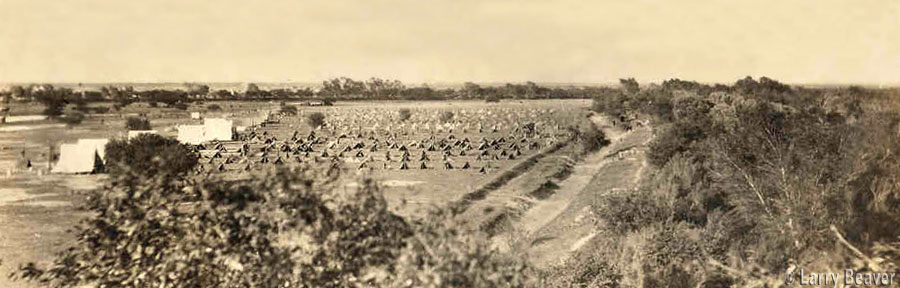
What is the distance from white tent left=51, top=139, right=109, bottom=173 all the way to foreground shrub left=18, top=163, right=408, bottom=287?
2115 cm

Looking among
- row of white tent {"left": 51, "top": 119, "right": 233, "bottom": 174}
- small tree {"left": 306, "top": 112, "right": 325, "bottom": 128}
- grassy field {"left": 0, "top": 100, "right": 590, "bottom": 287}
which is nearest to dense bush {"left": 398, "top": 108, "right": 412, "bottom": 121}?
grassy field {"left": 0, "top": 100, "right": 590, "bottom": 287}

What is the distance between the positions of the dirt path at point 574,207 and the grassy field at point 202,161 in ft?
7.15

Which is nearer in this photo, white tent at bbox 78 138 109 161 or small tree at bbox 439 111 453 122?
white tent at bbox 78 138 109 161

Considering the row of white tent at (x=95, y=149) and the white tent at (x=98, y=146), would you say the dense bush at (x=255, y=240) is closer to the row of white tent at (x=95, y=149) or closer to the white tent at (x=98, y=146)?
the row of white tent at (x=95, y=149)

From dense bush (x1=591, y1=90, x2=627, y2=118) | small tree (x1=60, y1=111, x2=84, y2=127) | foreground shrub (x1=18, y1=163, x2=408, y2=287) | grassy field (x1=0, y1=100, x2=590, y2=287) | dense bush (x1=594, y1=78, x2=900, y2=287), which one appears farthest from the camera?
dense bush (x1=591, y1=90, x2=627, y2=118)

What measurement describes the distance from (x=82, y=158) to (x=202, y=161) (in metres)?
6.95

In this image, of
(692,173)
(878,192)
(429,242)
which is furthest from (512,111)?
(429,242)

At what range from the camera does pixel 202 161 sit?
2283cm

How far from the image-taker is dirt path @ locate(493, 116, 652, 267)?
17.5m

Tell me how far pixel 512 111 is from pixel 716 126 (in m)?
49.7

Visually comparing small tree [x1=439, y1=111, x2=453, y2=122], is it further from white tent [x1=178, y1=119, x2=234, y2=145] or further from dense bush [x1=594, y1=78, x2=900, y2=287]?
dense bush [x1=594, y1=78, x2=900, y2=287]

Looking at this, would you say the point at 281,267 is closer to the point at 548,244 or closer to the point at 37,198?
the point at 548,244

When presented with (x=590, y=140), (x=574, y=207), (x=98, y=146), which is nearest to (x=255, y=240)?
(x=574, y=207)

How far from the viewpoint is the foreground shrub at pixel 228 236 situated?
231 inches
